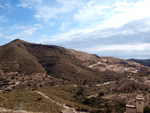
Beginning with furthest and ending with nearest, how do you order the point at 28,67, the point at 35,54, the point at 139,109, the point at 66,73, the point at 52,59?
the point at 35,54 < the point at 52,59 < the point at 66,73 < the point at 28,67 < the point at 139,109

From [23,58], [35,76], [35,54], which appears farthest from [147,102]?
[35,54]

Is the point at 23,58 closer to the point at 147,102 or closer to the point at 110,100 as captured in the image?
the point at 110,100

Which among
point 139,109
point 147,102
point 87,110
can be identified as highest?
point 139,109

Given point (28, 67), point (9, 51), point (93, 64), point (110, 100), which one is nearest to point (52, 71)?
point (28, 67)

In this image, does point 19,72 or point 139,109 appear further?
point 19,72

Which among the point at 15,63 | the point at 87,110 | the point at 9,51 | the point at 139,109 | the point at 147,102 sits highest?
the point at 9,51

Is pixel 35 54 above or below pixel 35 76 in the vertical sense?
above

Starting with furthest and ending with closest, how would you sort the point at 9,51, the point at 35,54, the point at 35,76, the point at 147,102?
1. the point at 35,54
2. the point at 9,51
3. the point at 35,76
4. the point at 147,102

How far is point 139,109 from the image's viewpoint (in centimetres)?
1555

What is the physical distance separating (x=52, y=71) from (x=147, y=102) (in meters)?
45.1

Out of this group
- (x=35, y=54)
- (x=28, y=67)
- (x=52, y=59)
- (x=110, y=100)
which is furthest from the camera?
(x=35, y=54)

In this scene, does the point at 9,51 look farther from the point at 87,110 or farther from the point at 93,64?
the point at 87,110

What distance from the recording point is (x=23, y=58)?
64.1m

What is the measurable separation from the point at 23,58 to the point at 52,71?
1445 centimetres
